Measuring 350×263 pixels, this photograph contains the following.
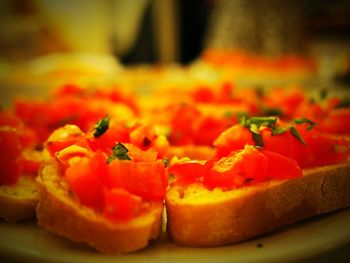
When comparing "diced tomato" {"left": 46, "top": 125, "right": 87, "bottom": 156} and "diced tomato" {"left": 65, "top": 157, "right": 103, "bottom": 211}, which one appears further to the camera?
"diced tomato" {"left": 46, "top": 125, "right": 87, "bottom": 156}

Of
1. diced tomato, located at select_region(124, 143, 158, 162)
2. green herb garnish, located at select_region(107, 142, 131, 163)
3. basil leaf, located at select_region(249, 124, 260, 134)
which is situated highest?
Result: basil leaf, located at select_region(249, 124, 260, 134)

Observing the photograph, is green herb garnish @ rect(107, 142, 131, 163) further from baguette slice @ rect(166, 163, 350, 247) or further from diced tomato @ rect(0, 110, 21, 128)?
diced tomato @ rect(0, 110, 21, 128)

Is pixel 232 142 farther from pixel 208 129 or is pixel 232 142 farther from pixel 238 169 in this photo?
pixel 208 129

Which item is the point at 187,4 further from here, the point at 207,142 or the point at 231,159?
the point at 231,159

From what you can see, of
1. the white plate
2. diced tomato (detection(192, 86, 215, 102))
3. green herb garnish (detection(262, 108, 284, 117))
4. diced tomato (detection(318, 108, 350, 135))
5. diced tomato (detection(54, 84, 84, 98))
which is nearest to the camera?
the white plate

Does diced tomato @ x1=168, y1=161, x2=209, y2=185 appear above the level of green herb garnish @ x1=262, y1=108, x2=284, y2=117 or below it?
above

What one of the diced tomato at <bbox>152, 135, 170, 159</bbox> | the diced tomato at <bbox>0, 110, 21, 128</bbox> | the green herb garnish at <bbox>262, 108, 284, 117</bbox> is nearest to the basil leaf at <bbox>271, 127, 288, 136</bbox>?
the diced tomato at <bbox>152, 135, 170, 159</bbox>
